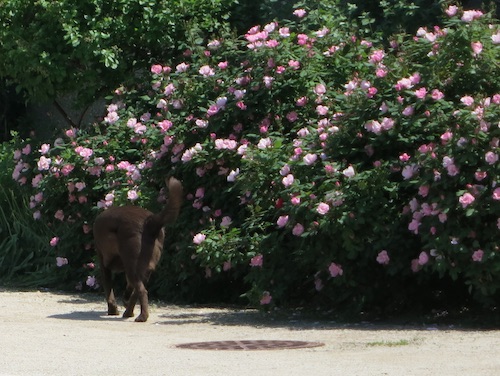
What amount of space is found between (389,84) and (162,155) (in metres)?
2.94

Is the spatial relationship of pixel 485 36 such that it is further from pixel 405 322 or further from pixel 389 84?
pixel 405 322

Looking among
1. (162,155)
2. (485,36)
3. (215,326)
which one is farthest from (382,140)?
(162,155)

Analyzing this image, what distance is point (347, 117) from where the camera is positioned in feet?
35.5

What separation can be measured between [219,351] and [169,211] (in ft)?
7.78

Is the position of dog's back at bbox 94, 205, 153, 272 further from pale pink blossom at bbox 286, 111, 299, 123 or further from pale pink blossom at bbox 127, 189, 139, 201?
pale pink blossom at bbox 286, 111, 299, 123

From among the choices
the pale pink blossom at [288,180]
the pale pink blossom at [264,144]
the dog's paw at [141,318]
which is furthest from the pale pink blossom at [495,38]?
the dog's paw at [141,318]

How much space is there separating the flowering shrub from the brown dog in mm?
510

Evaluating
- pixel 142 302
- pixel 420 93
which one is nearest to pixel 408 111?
pixel 420 93

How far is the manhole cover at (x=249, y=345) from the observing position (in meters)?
8.69

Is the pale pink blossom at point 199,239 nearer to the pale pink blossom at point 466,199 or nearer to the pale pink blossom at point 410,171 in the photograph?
the pale pink blossom at point 410,171

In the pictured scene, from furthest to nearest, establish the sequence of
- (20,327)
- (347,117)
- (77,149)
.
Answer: (77,149)
(347,117)
(20,327)

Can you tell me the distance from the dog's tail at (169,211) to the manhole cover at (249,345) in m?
1.80

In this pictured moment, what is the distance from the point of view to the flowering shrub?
984cm

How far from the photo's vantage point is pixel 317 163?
35.6ft
